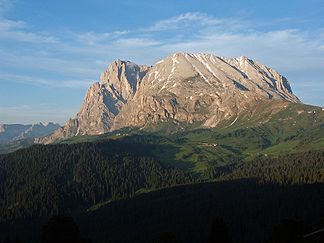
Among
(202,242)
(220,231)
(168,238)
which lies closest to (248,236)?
(202,242)

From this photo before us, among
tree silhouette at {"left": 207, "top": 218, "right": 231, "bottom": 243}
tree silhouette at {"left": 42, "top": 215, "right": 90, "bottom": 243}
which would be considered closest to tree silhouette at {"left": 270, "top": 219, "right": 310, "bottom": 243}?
tree silhouette at {"left": 207, "top": 218, "right": 231, "bottom": 243}

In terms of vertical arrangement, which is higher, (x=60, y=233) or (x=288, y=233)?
(x=60, y=233)

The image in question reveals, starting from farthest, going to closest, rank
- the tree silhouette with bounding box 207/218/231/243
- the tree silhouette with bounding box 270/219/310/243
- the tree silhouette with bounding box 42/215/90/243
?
the tree silhouette with bounding box 270/219/310/243 → the tree silhouette with bounding box 207/218/231/243 → the tree silhouette with bounding box 42/215/90/243

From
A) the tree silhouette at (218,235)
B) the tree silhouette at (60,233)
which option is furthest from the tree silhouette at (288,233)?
the tree silhouette at (60,233)

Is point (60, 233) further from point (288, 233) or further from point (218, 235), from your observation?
point (288, 233)

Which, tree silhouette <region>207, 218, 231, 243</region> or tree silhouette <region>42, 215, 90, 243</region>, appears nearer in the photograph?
tree silhouette <region>42, 215, 90, 243</region>

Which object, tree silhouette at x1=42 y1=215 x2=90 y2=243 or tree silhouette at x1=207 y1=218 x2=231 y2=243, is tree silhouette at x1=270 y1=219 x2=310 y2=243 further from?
tree silhouette at x1=42 y1=215 x2=90 y2=243

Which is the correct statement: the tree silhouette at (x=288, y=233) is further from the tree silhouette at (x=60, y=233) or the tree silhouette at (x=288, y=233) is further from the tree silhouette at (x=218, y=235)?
the tree silhouette at (x=60, y=233)

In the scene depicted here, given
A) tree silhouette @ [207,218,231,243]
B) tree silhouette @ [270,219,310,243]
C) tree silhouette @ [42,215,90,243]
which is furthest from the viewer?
tree silhouette @ [270,219,310,243]

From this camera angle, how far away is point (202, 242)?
19900 cm

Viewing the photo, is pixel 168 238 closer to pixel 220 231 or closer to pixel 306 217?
pixel 220 231

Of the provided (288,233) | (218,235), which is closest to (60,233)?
(218,235)

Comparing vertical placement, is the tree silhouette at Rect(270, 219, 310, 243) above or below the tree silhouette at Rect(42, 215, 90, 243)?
below

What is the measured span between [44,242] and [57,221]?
10.9 ft
